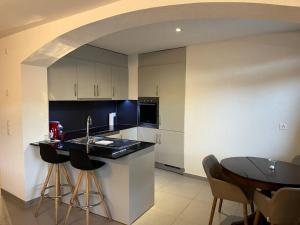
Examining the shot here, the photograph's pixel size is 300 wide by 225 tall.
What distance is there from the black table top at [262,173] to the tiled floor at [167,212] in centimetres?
75

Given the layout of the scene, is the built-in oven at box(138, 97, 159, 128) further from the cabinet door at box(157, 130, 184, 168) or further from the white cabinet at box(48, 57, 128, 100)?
the white cabinet at box(48, 57, 128, 100)

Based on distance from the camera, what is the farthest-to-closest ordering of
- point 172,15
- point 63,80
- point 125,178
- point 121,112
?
1. point 121,112
2. point 63,80
3. point 125,178
4. point 172,15

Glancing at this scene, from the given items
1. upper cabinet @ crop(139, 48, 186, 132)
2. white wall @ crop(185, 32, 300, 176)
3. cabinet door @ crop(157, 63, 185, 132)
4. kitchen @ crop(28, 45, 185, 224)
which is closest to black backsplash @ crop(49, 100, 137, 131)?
kitchen @ crop(28, 45, 185, 224)

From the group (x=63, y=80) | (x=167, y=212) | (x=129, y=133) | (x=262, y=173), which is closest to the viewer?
(x=262, y=173)

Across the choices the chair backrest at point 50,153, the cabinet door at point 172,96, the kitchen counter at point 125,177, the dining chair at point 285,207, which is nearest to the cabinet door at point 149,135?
the cabinet door at point 172,96

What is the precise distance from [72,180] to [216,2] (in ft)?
8.85

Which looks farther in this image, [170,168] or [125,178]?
[170,168]

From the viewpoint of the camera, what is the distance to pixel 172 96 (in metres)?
4.19

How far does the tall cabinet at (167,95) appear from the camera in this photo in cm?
409

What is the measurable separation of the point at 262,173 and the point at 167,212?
1.31m

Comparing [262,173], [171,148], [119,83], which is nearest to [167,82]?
[119,83]

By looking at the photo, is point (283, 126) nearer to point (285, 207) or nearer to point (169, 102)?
point (285, 207)

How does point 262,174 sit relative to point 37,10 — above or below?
below

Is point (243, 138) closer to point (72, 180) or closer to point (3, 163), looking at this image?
point (72, 180)
